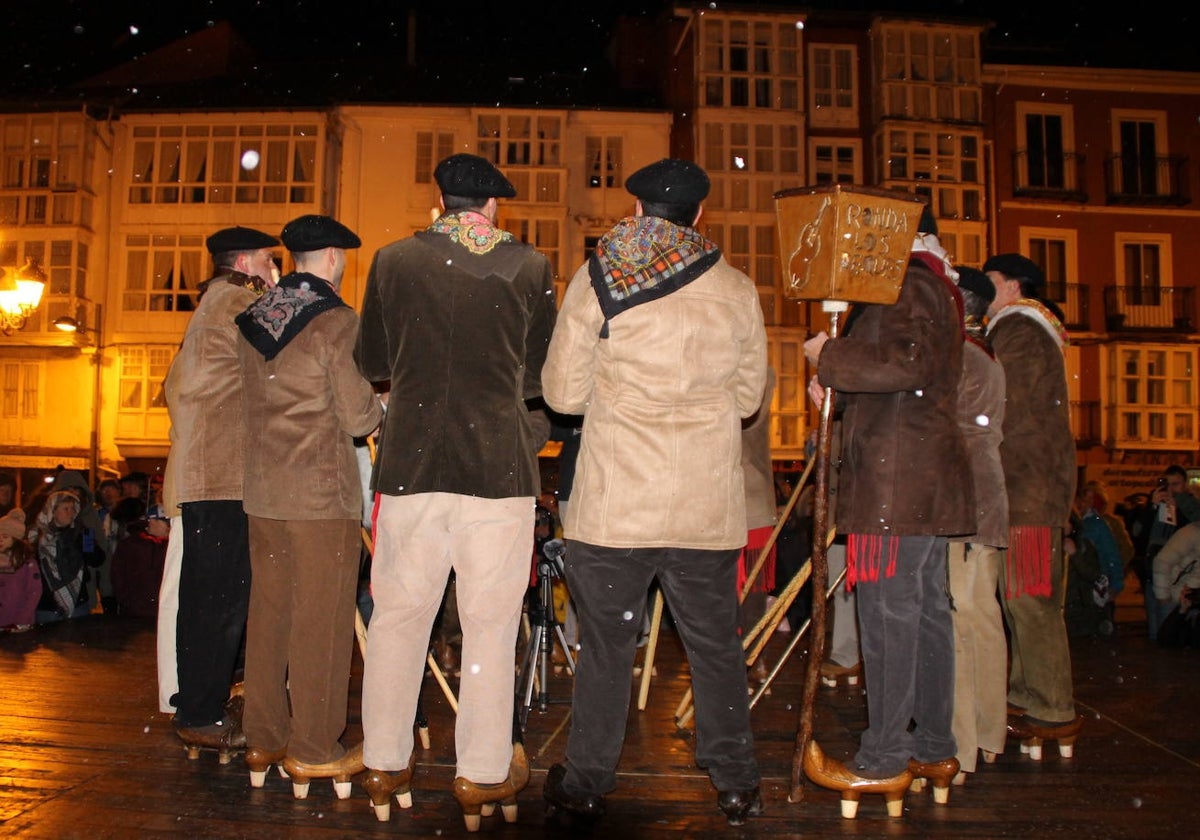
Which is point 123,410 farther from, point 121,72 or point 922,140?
point 922,140

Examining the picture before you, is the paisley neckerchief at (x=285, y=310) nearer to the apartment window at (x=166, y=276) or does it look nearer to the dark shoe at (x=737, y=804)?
the dark shoe at (x=737, y=804)

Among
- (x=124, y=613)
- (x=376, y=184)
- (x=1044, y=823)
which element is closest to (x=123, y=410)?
(x=376, y=184)

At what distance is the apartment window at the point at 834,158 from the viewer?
93.9 ft

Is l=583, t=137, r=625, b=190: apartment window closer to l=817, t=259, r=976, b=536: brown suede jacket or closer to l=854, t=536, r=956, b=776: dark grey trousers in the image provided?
l=817, t=259, r=976, b=536: brown suede jacket

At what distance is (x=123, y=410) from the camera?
27.0 meters

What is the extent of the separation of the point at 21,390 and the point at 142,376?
11.5 feet

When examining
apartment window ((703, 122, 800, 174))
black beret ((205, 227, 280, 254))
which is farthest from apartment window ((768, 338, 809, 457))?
black beret ((205, 227, 280, 254))

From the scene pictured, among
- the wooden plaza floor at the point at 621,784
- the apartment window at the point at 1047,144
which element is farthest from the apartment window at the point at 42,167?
the apartment window at the point at 1047,144

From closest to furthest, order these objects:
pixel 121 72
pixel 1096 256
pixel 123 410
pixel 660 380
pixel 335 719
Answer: pixel 660 380, pixel 335 719, pixel 123 410, pixel 1096 256, pixel 121 72

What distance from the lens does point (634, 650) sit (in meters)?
3.46

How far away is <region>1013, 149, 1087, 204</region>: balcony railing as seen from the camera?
93.7ft

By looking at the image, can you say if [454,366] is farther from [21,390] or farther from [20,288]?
[21,390]

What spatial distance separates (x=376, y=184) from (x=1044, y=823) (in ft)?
84.6

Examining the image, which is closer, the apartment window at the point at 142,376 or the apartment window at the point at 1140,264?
the apartment window at the point at 142,376
